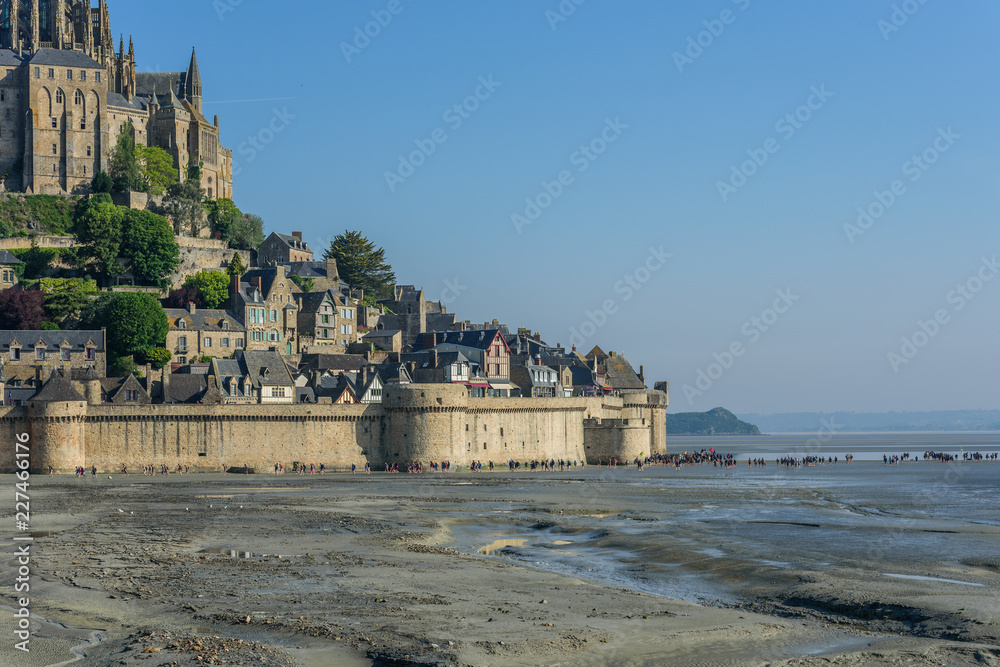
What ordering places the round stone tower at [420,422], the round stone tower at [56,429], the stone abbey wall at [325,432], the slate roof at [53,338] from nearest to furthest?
the round stone tower at [56,429]
the stone abbey wall at [325,432]
the round stone tower at [420,422]
the slate roof at [53,338]

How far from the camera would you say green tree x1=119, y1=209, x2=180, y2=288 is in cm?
8906

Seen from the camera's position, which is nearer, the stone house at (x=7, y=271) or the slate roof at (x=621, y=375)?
the stone house at (x=7, y=271)

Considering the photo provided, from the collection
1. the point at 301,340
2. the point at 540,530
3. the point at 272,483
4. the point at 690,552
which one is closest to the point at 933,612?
the point at 690,552

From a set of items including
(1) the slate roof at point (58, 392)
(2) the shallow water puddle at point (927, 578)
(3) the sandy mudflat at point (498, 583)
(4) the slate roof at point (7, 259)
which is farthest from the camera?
(4) the slate roof at point (7, 259)

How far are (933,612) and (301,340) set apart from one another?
234ft

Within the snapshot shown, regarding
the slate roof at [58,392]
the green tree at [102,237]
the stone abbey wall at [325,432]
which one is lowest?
the stone abbey wall at [325,432]

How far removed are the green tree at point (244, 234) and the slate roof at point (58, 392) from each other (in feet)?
134

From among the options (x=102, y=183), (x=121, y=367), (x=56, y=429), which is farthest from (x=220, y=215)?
(x=56, y=429)

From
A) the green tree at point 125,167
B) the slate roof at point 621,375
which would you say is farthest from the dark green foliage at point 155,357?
the slate roof at point 621,375

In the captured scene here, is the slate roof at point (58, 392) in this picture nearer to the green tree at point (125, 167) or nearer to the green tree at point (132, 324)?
the green tree at point (132, 324)

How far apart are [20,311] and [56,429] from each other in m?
20.4

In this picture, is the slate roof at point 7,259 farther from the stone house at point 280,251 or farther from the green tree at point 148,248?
the stone house at point 280,251

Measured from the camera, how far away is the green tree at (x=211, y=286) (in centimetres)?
8719

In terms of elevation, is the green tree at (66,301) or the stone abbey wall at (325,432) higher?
the green tree at (66,301)
